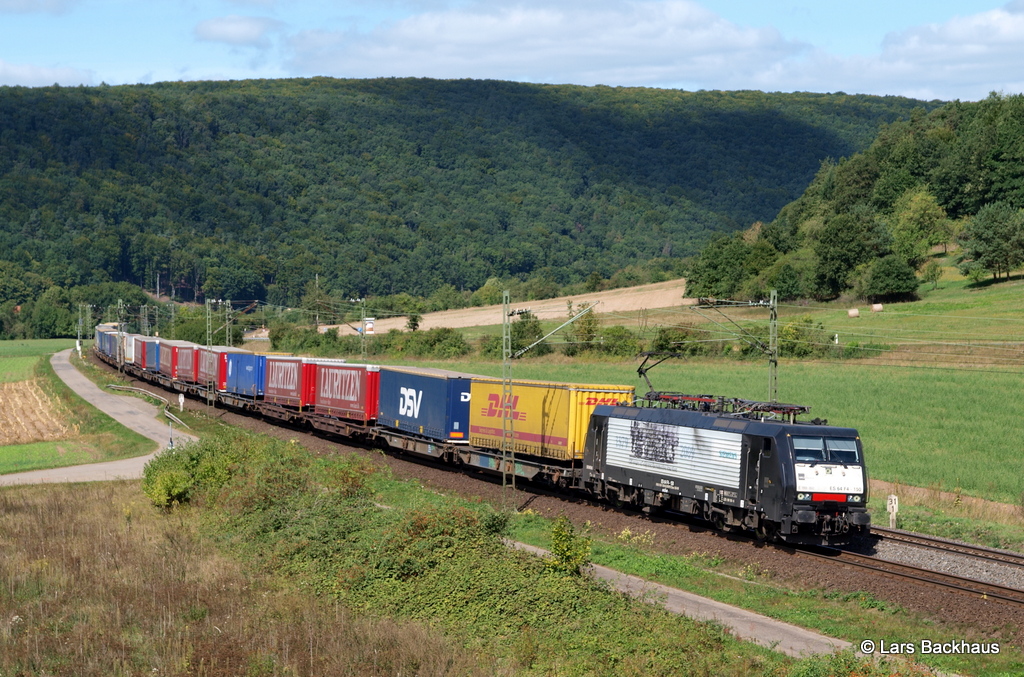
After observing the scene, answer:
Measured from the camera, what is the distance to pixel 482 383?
121ft

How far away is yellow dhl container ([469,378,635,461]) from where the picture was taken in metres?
32.3

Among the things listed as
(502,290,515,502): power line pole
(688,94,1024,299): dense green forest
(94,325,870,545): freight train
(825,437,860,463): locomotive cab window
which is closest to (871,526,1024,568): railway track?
(94,325,870,545): freight train

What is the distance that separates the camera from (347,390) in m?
46.6

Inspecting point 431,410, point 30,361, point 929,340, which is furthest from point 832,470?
point 30,361

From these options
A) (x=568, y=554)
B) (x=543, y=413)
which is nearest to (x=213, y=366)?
(x=543, y=413)

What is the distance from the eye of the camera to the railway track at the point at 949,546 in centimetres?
2411

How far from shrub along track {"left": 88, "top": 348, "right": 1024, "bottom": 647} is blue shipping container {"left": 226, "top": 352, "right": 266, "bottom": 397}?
18.3 meters

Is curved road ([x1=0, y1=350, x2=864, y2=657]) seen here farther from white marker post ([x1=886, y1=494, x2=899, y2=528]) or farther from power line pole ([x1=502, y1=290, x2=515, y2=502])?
white marker post ([x1=886, y1=494, x2=899, y2=528])

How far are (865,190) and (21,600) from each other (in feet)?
484

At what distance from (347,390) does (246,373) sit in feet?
49.3

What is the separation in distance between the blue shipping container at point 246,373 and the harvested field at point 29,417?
32.4ft

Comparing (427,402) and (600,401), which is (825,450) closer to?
(600,401)

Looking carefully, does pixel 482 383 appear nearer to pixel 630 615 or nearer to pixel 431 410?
pixel 431 410

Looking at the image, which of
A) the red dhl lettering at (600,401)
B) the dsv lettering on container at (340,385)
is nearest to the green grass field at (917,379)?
the red dhl lettering at (600,401)
